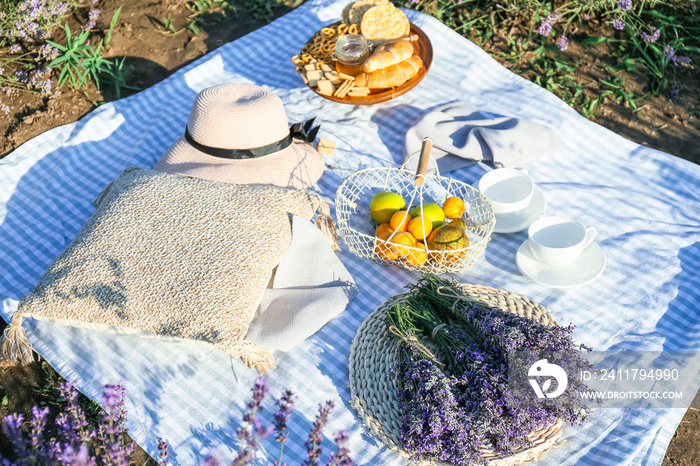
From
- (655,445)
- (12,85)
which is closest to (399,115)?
(655,445)

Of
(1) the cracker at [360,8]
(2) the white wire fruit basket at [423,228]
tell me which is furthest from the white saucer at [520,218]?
(1) the cracker at [360,8]

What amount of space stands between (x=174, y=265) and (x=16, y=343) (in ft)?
2.35

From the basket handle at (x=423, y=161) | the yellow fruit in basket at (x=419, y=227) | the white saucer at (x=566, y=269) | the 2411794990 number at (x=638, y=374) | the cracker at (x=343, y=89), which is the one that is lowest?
the 2411794990 number at (x=638, y=374)

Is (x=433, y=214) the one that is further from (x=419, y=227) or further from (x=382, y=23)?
(x=382, y=23)

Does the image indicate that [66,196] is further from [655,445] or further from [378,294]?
[655,445]

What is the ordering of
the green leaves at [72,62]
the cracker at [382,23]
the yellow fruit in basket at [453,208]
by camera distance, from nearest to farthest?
the yellow fruit in basket at [453,208] → the cracker at [382,23] → the green leaves at [72,62]

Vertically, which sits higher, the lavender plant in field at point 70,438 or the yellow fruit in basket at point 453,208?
the lavender plant in field at point 70,438

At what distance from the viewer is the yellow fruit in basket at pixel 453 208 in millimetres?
2500

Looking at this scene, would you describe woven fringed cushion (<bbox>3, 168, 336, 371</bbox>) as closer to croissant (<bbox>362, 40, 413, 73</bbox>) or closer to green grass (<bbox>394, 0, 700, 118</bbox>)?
croissant (<bbox>362, 40, 413, 73</bbox>)

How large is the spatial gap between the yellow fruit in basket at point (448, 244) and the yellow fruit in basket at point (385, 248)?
152 mm

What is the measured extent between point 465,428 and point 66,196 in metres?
→ 2.44

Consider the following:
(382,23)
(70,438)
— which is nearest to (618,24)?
(382,23)

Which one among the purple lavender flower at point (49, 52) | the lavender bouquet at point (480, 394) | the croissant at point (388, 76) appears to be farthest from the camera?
the purple lavender flower at point (49, 52)

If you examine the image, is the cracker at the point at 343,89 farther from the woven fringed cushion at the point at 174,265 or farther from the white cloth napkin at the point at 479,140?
the woven fringed cushion at the point at 174,265
